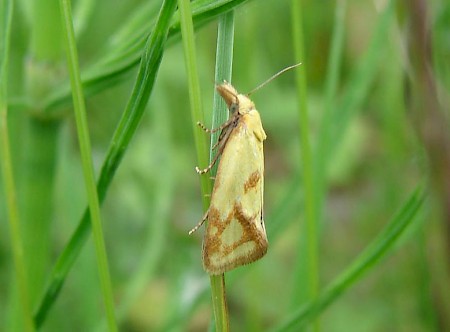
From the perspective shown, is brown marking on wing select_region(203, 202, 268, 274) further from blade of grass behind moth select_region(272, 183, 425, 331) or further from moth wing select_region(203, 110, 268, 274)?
blade of grass behind moth select_region(272, 183, 425, 331)

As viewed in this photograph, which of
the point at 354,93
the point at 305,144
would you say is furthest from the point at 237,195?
the point at 354,93

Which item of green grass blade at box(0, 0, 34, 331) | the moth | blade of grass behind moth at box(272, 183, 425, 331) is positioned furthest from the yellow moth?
green grass blade at box(0, 0, 34, 331)

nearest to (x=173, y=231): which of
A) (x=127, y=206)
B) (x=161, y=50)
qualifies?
(x=127, y=206)

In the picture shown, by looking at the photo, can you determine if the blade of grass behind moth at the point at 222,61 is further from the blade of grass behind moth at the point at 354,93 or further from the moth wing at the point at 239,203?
the blade of grass behind moth at the point at 354,93

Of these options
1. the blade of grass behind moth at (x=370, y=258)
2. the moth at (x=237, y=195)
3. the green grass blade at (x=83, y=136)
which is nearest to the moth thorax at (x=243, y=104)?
the moth at (x=237, y=195)

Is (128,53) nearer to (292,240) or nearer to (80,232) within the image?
(80,232)

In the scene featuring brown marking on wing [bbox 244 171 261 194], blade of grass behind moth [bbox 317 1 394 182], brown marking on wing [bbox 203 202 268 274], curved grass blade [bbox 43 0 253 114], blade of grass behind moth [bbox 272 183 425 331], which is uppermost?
curved grass blade [bbox 43 0 253 114]

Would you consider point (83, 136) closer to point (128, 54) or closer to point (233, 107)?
point (128, 54)
